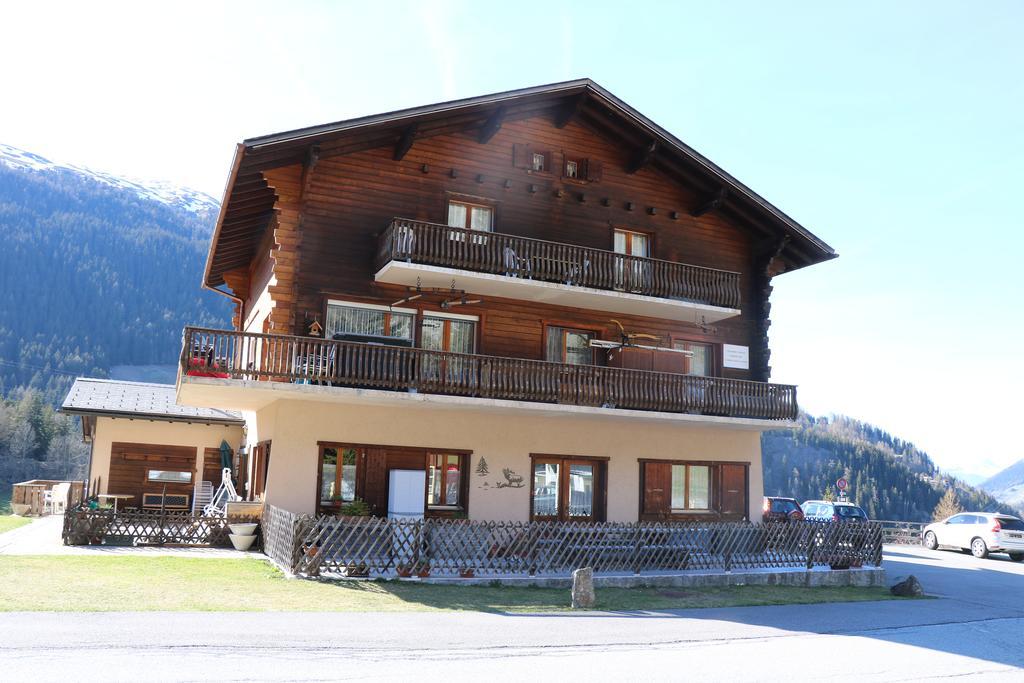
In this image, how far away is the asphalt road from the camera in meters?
9.47

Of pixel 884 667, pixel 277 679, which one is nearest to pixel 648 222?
pixel 884 667

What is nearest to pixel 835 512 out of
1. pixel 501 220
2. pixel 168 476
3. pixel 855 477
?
pixel 501 220

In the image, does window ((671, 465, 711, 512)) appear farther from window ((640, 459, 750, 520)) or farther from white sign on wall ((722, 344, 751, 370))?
white sign on wall ((722, 344, 751, 370))

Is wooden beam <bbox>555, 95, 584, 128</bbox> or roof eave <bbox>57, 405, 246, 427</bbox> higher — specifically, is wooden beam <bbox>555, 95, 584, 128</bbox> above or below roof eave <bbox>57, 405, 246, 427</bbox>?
above

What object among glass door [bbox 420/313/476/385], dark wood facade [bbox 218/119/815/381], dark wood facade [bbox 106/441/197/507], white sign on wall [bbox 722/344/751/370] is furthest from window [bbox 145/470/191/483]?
white sign on wall [bbox 722/344/751/370]

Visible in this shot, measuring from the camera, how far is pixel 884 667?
11328mm

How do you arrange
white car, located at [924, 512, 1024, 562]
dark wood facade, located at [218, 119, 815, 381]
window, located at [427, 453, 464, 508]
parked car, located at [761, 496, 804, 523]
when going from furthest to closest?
1. parked car, located at [761, 496, 804, 523]
2. white car, located at [924, 512, 1024, 562]
3. window, located at [427, 453, 464, 508]
4. dark wood facade, located at [218, 119, 815, 381]

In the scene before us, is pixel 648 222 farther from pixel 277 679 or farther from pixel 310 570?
pixel 277 679

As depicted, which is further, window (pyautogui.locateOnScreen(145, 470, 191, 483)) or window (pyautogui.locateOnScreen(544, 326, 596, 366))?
window (pyautogui.locateOnScreen(145, 470, 191, 483))

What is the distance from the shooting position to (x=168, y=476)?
2881 cm

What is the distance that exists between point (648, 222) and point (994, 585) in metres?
13.3

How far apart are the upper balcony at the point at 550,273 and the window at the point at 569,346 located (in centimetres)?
82

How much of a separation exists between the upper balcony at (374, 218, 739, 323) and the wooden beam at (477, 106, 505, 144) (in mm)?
3007

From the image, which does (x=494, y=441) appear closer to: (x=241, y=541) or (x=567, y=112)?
(x=241, y=541)
